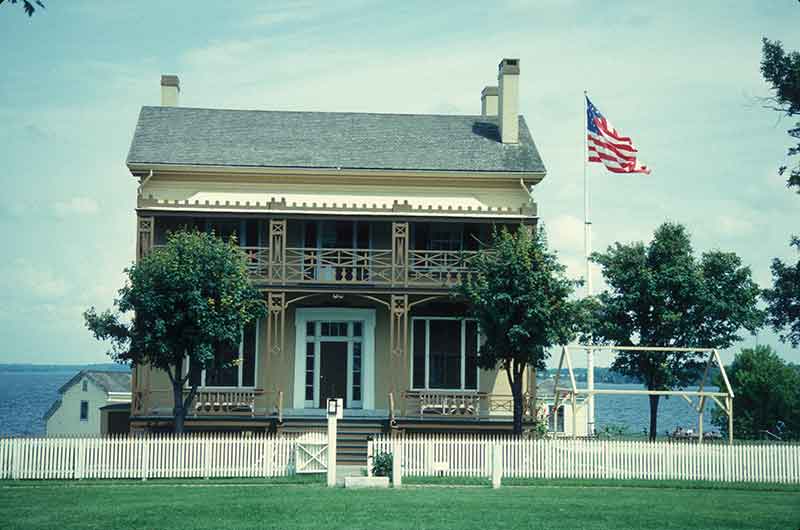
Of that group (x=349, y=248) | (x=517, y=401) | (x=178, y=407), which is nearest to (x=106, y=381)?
(x=349, y=248)

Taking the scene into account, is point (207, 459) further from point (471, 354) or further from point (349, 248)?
point (471, 354)

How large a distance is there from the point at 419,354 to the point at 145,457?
29.3 ft

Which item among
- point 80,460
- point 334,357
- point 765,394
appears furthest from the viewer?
A: point 765,394

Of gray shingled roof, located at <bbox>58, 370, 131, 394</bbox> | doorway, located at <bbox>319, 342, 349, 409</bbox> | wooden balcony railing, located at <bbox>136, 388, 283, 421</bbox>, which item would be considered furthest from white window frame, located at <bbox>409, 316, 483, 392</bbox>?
gray shingled roof, located at <bbox>58, 370, 131, 394</bbox>

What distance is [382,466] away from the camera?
2116 centimetres

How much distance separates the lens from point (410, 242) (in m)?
28.7

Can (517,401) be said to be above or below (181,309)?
below

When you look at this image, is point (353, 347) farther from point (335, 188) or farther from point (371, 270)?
point (335, 188)

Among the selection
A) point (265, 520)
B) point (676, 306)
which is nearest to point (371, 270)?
point (676, 306)

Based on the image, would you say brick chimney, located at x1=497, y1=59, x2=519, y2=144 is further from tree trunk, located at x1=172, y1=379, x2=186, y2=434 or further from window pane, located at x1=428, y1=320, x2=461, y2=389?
tree trunk, located at x1=172, y1=379, x2=186, y2=434

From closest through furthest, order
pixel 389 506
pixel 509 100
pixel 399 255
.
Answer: pixel 389 506 < pixel 399 255 < pixel 509 100

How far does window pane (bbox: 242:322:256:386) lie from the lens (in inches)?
1111

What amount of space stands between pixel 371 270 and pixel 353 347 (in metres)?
2.42

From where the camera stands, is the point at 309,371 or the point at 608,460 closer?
the point at 608,460
